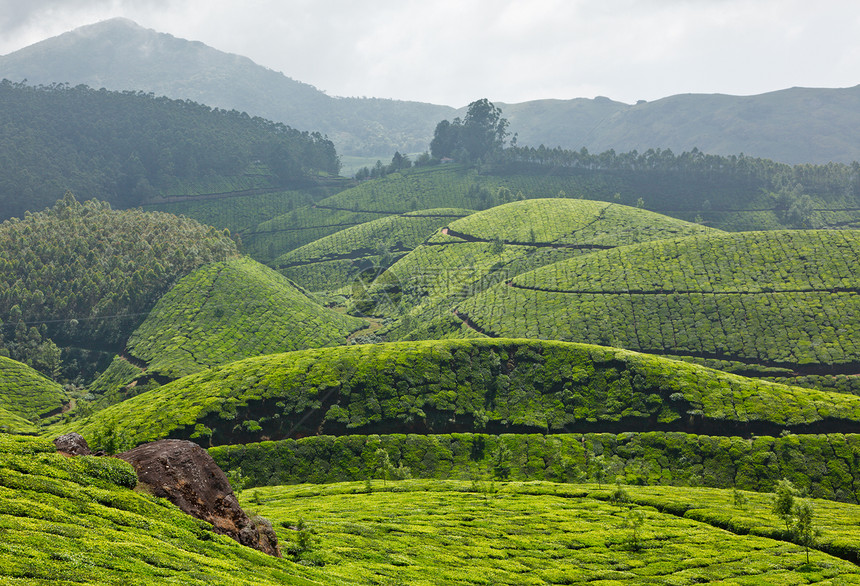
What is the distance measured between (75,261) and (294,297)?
71143 millimetres

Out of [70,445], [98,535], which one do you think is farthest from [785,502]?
[70,445]

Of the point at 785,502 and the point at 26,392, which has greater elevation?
the point at 785,502

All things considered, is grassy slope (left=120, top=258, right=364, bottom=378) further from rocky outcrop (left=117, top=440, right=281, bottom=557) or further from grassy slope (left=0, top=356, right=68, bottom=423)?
rocky outcrop (left=117, top=440, right=281, bottom=557)

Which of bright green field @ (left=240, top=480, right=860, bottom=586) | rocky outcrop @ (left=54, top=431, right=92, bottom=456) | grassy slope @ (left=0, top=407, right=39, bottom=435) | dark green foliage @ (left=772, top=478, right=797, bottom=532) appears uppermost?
rocky outcrop @ (left=54, top=431, right=92, bottom=456)

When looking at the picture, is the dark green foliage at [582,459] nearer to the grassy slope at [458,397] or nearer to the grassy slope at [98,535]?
the grassy slope at [458,397]

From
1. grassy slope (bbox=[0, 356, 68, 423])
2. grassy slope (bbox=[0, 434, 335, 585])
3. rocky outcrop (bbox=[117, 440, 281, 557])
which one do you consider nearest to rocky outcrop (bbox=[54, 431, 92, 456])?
grassy slope (bbox=[0, 434, 335, 585])

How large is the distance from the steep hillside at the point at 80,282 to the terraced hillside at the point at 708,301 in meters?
95.3

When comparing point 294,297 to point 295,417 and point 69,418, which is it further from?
point 295,417

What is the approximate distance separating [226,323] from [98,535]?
429 ft

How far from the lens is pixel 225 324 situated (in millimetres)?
149750

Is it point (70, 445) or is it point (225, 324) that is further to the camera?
point (225, 324)

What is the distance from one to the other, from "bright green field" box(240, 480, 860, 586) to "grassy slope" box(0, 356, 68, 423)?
80805 millimetres

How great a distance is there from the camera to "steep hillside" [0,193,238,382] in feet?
502

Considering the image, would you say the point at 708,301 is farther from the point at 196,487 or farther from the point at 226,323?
the point at 196,487
